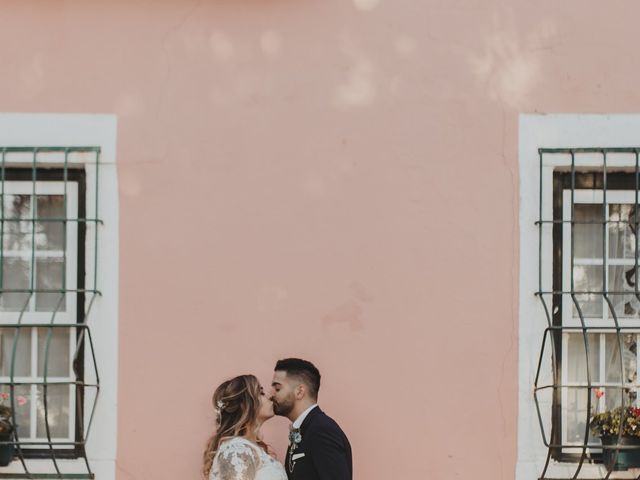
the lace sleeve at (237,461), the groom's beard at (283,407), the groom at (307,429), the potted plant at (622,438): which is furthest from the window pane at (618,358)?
the lace sleeve at (237,461)

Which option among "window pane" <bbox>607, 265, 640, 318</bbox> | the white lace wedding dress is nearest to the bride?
the white lace wedding dress

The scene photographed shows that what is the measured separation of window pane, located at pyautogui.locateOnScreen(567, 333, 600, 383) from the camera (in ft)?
22.1

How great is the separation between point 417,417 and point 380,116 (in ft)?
4.90

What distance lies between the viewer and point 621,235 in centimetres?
683

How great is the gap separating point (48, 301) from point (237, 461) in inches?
55.9

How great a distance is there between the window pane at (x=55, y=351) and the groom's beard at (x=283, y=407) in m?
1.17

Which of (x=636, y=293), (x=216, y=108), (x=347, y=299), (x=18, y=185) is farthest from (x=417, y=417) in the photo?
(x=18, y=185)

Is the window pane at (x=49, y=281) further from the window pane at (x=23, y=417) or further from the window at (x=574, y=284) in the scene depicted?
the window at (x=574, y=284)

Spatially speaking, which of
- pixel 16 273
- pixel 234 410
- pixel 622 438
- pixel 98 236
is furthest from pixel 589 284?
pixel 16 273

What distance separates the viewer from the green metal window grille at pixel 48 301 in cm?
662

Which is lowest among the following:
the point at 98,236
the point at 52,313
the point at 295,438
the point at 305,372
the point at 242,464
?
the point at 242,464

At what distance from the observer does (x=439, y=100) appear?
6.69 meters

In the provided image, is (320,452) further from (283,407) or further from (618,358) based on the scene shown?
(618,358)

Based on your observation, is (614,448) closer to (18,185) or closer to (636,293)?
(636,293)
